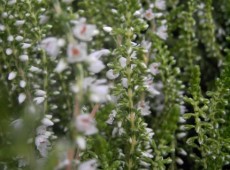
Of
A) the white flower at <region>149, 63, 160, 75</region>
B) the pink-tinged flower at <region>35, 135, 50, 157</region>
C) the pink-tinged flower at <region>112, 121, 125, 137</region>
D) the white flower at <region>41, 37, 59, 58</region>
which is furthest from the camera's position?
the white flower at <region>149, 63, 160, 75</region>

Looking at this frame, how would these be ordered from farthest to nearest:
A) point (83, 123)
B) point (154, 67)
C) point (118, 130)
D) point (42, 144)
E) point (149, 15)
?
point (149, 15) → point (154, 67) → point (118, 130) → point (42, 144) → point (83, 123)

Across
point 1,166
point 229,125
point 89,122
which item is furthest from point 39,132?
point 229,125

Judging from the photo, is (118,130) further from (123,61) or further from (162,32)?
(162,32)

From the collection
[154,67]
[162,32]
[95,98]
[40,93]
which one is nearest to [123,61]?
[40,93]

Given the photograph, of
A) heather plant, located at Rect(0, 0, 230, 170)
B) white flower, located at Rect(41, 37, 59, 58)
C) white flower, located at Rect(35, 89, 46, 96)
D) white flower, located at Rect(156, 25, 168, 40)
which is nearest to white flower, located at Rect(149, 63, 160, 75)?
heather plant, located at Rect(0, 0, 230, 170)

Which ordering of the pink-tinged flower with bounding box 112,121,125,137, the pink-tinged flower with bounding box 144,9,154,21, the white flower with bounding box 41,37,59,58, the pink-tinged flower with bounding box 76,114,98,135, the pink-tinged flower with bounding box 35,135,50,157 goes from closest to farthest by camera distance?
the pink-tinged flower with bounding box 76,114,98,135 → the white flower with bounding box 41,37,59,58 → the pink-tinged flower with bounding box 35,135,50,157 → the pink-tinged flower with bounding box 112,121,125,137 → the pink-tinged flower with bounding box 144,9,154,21

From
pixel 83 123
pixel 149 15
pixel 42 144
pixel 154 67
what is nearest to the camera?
pixel 83 123

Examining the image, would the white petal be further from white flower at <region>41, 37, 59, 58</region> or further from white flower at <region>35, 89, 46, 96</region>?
white flower at <region>41, 37, 59, 58</region>

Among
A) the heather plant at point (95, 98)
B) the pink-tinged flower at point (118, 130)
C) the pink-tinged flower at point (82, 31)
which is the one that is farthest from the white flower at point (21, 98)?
the pink-tinged flower at point (82, 31)

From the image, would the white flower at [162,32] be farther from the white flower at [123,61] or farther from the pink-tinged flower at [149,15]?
the white flower at [123,61]
